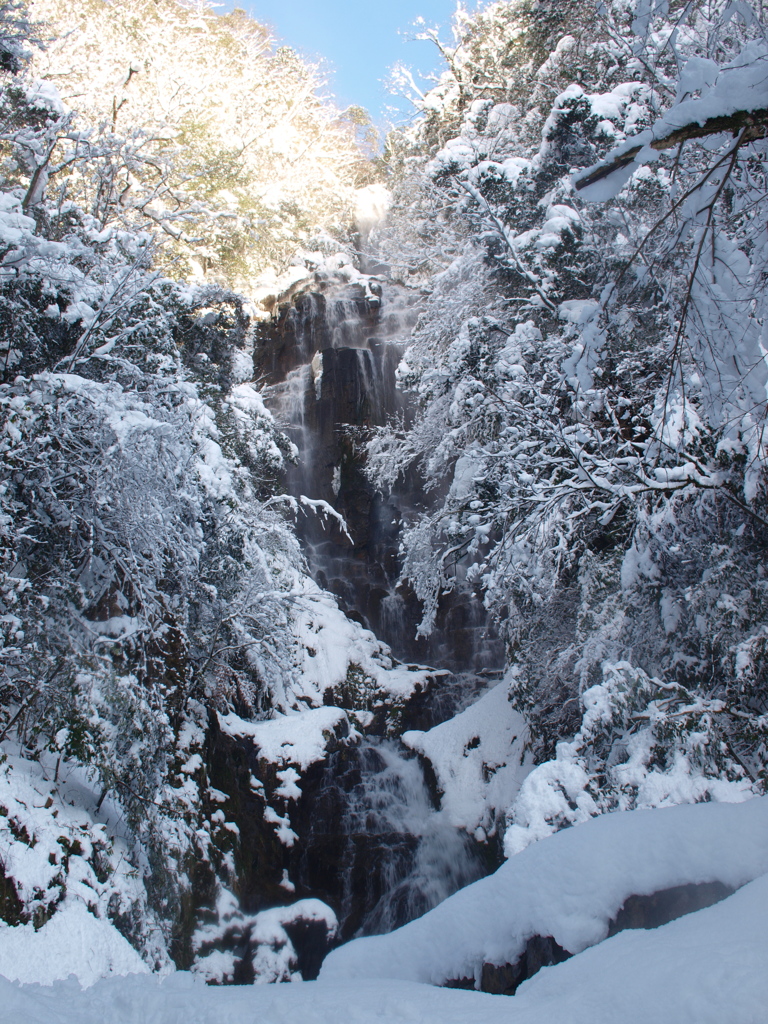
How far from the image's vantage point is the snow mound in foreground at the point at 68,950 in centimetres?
417

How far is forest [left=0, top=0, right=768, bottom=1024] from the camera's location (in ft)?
6.28

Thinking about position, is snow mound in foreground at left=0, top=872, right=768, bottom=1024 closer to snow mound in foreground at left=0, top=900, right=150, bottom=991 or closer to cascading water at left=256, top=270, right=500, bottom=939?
snow mound in foreground at left=0, top=900, right=150, bottom=991

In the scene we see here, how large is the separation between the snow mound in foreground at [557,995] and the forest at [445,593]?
1cm

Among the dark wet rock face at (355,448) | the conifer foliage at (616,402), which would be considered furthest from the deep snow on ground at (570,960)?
the dark wet rock face at (355,448)

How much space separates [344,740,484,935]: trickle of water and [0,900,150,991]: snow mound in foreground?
13.4ft

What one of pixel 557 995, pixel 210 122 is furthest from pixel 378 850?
pixel 210 122

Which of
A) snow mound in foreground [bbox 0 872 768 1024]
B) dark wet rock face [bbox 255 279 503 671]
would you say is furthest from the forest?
dark wet rock face [bbox 255 279 503 671]

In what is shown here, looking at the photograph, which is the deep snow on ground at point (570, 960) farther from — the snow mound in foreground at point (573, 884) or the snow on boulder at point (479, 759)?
the snow on boulder at point (479, 759)

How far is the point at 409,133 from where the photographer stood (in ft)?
49.6

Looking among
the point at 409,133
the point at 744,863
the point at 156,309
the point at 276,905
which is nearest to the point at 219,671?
the point at 276,905

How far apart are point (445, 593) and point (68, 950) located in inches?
219

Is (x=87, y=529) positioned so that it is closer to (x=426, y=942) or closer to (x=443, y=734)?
(x=426, y=942)

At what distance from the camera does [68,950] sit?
447 cm

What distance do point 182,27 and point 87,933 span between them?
2350 cm
